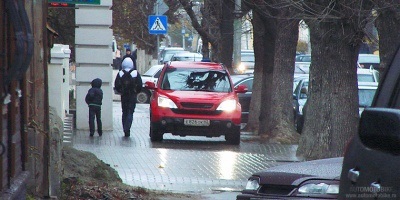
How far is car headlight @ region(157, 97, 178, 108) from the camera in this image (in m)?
18.6

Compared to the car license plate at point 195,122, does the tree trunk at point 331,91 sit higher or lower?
higher

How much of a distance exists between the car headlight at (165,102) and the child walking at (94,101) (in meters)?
1.21

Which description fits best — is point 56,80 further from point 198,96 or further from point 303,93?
point 303,93

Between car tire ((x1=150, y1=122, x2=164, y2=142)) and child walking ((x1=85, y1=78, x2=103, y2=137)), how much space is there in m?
1.09

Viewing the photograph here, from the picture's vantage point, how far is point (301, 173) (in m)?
7.11

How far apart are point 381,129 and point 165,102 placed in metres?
15.1

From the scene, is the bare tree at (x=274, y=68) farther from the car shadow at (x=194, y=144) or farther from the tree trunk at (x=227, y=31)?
the tree trunk at (x=227, y=31)

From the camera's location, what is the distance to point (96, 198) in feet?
34.1

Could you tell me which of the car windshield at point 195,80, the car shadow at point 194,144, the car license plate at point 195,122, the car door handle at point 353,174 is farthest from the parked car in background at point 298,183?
the car windshield at point 195,80

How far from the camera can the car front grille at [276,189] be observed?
6996 millimetres

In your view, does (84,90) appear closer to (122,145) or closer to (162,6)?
(122,145)

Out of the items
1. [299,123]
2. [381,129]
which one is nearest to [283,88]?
[299,123]

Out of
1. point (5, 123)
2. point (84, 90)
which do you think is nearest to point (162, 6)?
point (84, 90)

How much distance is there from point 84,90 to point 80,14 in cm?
168
